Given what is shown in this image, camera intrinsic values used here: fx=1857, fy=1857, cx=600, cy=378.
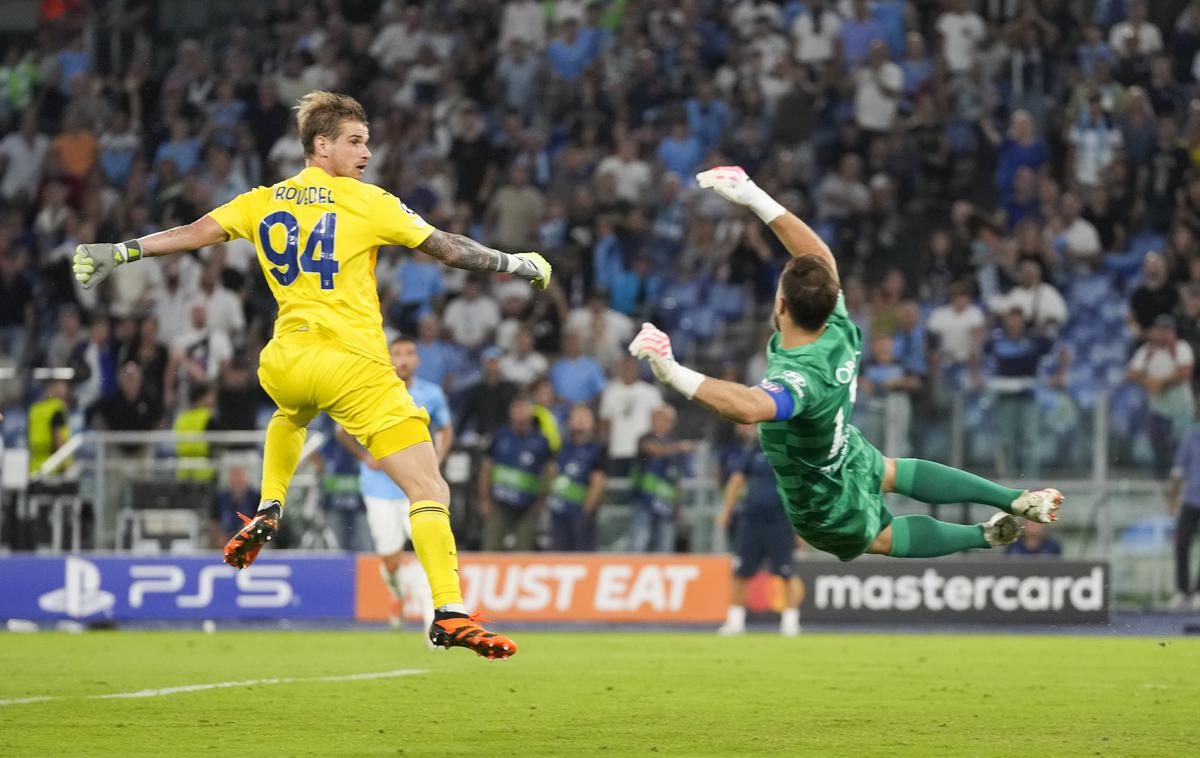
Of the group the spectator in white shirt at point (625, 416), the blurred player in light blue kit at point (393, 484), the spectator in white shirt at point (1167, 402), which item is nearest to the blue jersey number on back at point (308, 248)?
the blurred player in light blue kit at point (393, 484)

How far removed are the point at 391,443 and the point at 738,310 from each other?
13.4 m

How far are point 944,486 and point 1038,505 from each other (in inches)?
20.7

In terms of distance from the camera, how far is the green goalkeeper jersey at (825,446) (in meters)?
8.80

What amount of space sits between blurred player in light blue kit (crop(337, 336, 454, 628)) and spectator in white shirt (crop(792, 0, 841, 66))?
9.95 m

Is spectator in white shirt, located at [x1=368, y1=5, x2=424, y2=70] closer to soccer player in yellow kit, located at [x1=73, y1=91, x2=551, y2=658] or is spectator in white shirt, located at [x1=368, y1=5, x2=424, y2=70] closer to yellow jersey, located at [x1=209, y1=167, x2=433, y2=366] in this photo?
soccer player in yellow kit, located at [x1=73, y1=91, x2=551, y2=658]

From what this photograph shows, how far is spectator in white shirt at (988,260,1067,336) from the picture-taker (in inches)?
834

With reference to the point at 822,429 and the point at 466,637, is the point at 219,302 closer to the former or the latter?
the point at 466,637

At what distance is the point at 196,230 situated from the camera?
31.4 feet

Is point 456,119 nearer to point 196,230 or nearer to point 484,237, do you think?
point 484,237

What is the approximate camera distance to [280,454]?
1014 cm

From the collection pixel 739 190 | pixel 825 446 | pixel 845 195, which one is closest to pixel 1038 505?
pixel 825 446

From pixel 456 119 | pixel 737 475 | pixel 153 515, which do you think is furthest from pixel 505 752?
pixel 456 119

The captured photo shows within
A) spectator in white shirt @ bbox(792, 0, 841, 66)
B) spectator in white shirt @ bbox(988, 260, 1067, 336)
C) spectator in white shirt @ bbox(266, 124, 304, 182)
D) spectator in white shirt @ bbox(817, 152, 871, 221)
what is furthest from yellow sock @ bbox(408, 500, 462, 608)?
spectator in white shirt @ bbox(792, 0, 841, 66)

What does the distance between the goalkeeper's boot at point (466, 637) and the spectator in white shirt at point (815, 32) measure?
16.7 meters
